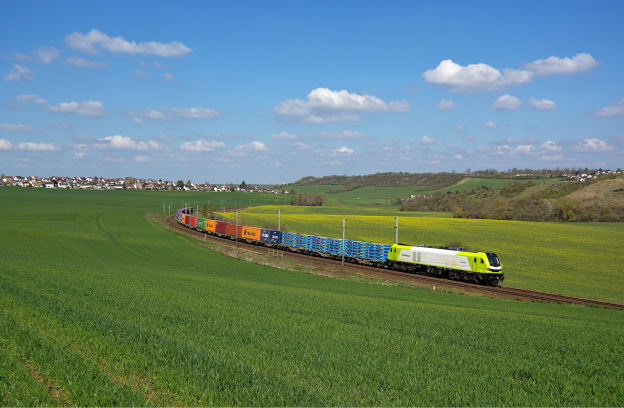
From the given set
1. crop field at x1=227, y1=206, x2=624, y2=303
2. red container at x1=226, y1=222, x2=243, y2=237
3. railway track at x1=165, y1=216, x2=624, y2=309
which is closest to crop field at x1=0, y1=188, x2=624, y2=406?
railway track at x1=165, y1=216, x2=624, y2=309

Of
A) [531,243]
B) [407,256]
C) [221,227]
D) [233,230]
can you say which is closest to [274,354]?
[407,256]

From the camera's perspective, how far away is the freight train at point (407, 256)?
38969 mm

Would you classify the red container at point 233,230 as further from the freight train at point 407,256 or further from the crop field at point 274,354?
the crop field at point 274,354

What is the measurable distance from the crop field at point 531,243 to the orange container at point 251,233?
13.2 metres

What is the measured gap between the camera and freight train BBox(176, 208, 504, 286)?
128 feet

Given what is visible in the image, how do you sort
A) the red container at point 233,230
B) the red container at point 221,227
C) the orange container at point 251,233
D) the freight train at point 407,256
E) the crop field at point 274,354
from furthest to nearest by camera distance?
the red container at point 221,227
the red container at point 233,230
the orange container at point 251,233
the freight train at point 407,256
the crop field at point 274,354

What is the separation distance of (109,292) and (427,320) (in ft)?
41.5

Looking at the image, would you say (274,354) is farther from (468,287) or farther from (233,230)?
(233,230)

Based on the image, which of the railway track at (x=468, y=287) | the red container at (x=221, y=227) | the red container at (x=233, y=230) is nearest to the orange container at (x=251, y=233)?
the red container at (x=233, y=230)

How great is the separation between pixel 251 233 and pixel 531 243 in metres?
41.7

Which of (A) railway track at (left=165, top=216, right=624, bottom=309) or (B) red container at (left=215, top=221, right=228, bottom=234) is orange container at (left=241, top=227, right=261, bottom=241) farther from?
(A) railway track at (left=165, top=216, right=624, bottom=309)

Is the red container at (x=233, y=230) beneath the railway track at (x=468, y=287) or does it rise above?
above

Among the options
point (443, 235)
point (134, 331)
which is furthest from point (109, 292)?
point (443, 235)

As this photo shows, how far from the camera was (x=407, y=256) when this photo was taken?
147ft
